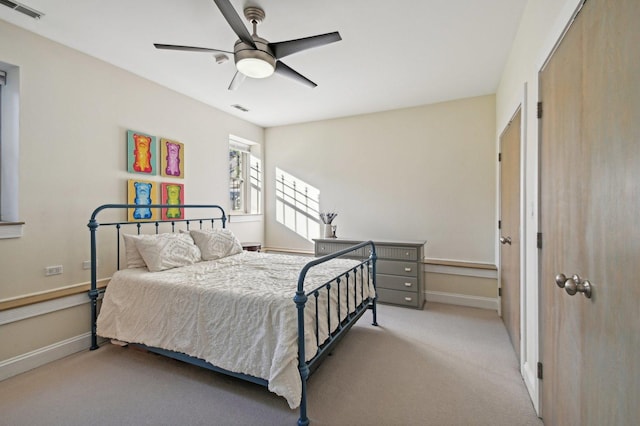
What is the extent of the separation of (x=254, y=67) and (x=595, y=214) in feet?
6.90

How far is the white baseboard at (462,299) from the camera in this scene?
11.4ft

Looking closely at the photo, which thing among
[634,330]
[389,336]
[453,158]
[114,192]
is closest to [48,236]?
[114,192]

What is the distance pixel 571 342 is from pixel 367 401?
1.20 metres

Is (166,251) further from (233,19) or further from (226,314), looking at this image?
(233,19)

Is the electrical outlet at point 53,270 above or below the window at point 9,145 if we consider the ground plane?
below

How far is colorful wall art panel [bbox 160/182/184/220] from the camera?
334 centimetres

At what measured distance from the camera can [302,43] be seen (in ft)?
6.29

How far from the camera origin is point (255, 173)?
16.5 feet

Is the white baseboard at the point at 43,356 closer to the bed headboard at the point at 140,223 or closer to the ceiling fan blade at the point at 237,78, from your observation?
the bed headboard at the point at 140,223

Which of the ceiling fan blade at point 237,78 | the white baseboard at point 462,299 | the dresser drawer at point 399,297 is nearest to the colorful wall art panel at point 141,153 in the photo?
the ceiling fan blade at point 237,78

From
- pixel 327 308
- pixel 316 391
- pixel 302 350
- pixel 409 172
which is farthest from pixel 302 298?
pixel 409 172

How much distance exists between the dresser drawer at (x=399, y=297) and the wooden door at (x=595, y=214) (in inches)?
78.0

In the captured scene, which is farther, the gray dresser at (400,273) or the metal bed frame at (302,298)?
the gray dresser at (400,273)

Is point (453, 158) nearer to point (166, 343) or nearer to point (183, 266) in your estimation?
point (183, 266)
